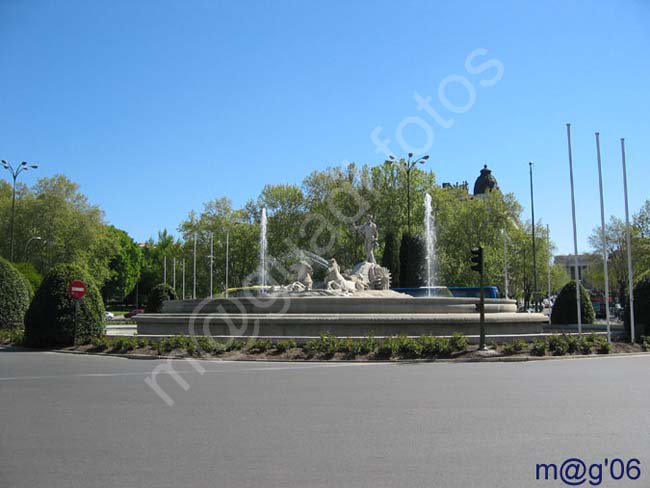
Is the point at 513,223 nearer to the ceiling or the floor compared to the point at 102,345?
nearer to the ceiling

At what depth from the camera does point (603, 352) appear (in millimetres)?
21078

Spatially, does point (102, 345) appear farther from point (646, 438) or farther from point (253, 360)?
point (646, 438)

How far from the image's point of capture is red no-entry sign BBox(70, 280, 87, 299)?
75.4ft

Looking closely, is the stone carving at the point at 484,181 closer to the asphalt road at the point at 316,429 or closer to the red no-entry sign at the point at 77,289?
the red no-entry sign at the point at 77,289

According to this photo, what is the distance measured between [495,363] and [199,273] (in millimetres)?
55291

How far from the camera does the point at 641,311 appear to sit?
25.0 metres

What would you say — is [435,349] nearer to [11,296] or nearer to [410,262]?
[11,296]

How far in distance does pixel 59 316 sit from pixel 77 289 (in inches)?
54.4

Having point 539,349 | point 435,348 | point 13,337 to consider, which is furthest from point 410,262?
point 13,337

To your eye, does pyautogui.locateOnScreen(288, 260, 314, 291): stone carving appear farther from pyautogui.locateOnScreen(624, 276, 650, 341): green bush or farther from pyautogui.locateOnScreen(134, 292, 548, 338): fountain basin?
pyautogui.locateOnScreen(624, 276, 650, 341): green bush

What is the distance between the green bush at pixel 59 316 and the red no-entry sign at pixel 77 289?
0.55m

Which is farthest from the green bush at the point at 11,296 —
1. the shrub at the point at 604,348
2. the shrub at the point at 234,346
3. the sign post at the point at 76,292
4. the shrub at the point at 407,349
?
the shrub at the point at 604,348

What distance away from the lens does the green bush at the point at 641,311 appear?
81.1 feet

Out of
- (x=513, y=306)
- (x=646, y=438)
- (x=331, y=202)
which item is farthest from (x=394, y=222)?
(x=646, y=438)
